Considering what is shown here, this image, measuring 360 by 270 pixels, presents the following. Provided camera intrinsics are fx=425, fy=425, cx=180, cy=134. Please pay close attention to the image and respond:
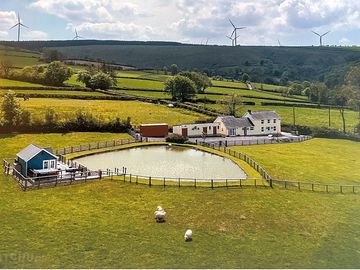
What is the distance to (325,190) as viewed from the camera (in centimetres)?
4234

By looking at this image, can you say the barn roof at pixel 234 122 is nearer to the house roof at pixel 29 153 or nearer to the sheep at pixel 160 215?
the house roof at pixel 29 153

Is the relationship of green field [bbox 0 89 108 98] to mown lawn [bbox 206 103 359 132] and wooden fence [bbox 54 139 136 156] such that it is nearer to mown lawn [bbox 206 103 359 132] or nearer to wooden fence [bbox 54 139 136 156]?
mown lawn [bbox 206 103 359 132]

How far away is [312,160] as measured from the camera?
56.7 metres

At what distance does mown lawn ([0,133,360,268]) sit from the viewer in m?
25.7

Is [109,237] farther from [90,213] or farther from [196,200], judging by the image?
[196,200]

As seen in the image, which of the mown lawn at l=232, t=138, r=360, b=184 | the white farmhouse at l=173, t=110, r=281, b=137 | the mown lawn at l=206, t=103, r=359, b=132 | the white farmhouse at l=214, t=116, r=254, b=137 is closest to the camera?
the mown lawn at l=232, t=138, r=360, b=184

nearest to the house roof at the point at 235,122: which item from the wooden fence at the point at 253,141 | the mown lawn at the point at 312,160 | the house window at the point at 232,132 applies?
the house window at the point at 232,132

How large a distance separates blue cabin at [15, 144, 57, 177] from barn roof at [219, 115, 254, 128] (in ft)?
130

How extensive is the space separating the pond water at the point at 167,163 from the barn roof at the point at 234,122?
1806cm

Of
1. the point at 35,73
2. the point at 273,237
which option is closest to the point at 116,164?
the point at 273,237

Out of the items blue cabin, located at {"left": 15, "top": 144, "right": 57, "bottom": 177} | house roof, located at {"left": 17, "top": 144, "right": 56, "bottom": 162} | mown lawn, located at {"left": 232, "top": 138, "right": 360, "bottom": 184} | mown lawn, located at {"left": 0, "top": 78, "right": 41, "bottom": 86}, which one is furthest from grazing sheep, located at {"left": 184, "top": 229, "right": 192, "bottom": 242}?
mown lawn, located at {"left": 0, "top": 78, "right": 41, "bottom": 86}

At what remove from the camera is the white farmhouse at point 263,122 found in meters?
79.4

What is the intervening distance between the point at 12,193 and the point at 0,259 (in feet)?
43.2

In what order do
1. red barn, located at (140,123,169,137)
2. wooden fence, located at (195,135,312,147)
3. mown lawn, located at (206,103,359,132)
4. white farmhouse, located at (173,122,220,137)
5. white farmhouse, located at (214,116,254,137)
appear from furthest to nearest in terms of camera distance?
1. mown lawn, located at (206,103,359,132)
2. white farmhouse, located at (214,116,254,137)
3. white farmhouse, located at (173,122,220,137)
4. red barn, located at (140,123,169,137)
5. wooden fence, located at (195,135,312,147)
